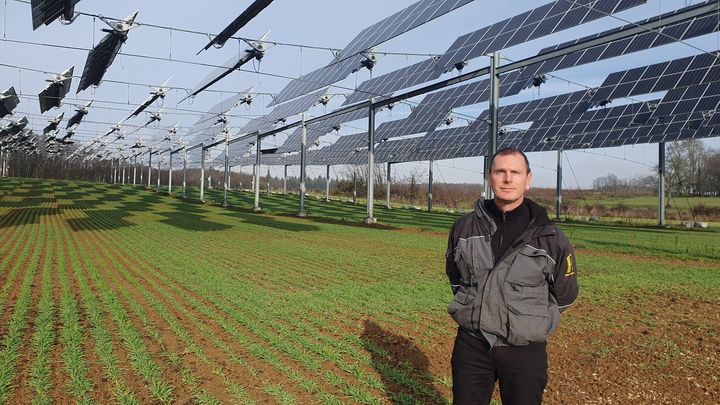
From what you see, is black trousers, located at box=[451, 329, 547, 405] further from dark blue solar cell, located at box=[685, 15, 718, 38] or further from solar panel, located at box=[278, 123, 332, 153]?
solar panel, located at box=[278, 123, 332, 153]

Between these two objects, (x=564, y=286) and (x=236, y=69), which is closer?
(x=564, y=286)

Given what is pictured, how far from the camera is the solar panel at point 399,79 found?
21.4 meters

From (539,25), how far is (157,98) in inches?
728

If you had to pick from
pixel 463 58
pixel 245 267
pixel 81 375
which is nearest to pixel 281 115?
pixel 463 58

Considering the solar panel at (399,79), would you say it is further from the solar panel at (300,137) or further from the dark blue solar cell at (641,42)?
the solar panel at (300,137)

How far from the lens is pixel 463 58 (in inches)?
750

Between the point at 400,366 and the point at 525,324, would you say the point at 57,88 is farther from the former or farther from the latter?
the point at 525,324

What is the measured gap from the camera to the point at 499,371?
241cm

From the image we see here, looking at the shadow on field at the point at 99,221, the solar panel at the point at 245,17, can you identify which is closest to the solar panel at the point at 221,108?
the shadow on field at the point at 99,221

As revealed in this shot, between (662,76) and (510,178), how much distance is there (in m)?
22.9

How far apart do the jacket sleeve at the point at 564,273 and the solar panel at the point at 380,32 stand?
48.4 feet

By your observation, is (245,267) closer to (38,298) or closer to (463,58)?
(38,298)

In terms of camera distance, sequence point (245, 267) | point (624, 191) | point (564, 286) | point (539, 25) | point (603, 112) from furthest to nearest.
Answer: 1. point (624, 191)
2. point (603, 112)
3. point (539, 25)
4. point (245, 267)
5. point (564, 286)

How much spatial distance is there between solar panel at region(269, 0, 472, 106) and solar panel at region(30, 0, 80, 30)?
1046cm
